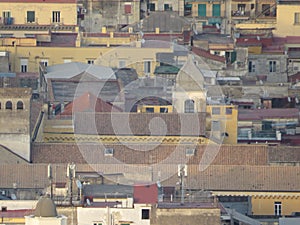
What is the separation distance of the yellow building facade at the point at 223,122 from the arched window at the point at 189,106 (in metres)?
0.38

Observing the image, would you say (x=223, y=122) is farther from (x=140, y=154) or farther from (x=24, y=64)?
(x=24, y=64)

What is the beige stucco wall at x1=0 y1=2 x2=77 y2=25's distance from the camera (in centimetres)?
10519

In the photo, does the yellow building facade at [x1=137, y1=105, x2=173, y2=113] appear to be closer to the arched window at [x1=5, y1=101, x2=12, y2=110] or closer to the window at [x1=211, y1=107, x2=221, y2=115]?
the window at [x1=211, y1=107, x2=221, y2=115]

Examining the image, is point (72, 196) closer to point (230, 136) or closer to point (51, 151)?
point (51, 151)

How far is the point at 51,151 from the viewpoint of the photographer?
255 feet

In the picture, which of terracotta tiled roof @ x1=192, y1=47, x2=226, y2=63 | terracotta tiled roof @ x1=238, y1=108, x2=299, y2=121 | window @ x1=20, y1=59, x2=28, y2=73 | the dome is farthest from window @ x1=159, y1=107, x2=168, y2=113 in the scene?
the dome

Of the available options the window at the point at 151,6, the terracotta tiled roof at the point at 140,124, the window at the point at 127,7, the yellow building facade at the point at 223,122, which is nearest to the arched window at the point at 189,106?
the yellow building facade at the point at 223,122

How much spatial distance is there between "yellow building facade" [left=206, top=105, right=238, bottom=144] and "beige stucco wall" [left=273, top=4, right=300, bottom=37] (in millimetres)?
21789

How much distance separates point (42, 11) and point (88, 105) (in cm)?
2277

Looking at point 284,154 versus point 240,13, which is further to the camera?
point 240,13

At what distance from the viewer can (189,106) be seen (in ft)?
274

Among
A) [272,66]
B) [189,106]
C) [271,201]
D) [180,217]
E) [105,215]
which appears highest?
[180,217]

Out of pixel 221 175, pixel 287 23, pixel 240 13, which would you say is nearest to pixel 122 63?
pixel 287 23

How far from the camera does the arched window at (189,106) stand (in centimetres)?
8303
